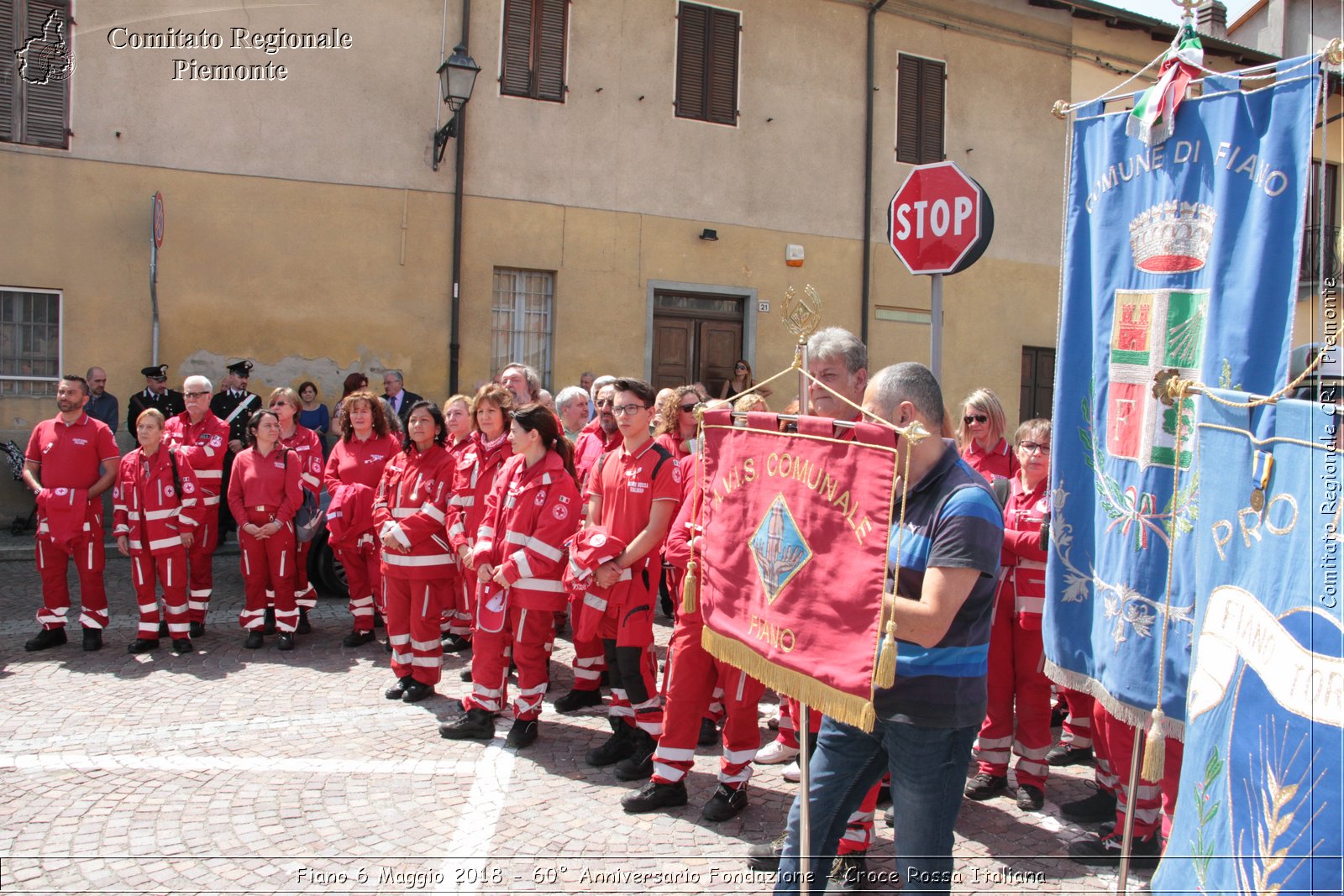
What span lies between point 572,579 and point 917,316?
12.7 meters

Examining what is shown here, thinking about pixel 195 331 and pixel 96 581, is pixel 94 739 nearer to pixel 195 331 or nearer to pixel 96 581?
pixel 96 581

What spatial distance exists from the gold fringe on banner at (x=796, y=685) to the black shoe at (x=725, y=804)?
4.14ft

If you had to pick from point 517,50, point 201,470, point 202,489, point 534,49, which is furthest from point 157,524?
point 534,49

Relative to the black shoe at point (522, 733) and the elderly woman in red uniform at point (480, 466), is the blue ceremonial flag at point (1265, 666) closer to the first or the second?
the black shoe at point (522, 733)

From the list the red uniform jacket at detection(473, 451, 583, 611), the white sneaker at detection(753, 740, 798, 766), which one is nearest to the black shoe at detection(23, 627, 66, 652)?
the red uniform jacket at detection(473, 451, 583, 611)

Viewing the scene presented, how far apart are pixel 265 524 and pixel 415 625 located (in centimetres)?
215

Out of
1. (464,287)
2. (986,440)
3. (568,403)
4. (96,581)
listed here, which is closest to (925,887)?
(986,440)

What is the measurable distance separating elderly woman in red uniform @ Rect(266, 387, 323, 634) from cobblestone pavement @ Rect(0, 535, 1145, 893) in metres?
1.40

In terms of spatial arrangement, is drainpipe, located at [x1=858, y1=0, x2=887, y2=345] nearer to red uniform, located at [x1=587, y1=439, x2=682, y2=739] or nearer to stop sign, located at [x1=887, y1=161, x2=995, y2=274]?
stop sign, located at [x1=887, y1=161, x2=995, y2=274]

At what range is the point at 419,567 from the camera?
19.7 ft

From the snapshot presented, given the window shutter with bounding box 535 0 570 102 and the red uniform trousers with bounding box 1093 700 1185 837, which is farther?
the window shutter with bounding box 535 0 570 102

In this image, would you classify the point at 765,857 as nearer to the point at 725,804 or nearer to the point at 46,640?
the point at 725,804

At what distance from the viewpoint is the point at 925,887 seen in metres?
2.87

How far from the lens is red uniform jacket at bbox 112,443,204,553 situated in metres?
7.30
